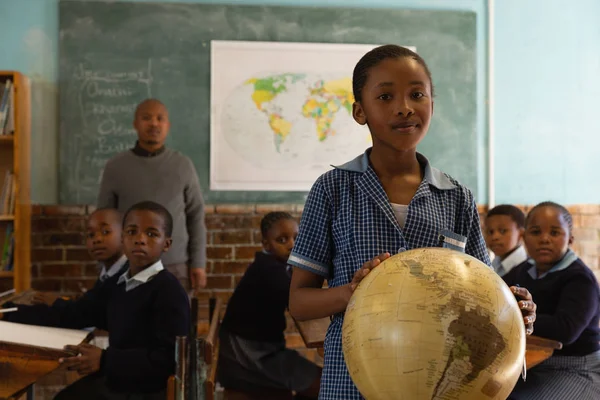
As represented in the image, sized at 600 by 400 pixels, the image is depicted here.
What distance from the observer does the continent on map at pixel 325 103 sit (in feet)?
15.3

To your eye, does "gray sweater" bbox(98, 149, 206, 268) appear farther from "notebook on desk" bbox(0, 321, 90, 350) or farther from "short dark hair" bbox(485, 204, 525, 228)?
"short dark hair" bbox(485, 204, 525, 228)

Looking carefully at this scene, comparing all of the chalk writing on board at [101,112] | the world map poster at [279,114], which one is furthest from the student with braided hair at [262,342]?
the chalk writing on board at [101,112]

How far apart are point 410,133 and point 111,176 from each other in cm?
289

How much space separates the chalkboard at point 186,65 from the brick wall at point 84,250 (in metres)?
0.10

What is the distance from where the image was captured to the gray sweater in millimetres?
3773

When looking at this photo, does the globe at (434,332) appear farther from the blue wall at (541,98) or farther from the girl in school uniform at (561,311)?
the blue wall at (541,98)

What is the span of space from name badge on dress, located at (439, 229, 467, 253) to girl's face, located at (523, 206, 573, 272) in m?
1.60

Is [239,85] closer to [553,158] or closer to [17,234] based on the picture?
[17,234]

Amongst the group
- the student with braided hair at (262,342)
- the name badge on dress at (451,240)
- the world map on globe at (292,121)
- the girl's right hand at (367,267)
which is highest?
the world map on globe at (292,121)

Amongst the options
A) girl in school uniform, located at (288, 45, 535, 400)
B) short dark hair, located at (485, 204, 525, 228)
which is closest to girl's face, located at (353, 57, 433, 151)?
girl in school uniform, located at (288, 45, 535, 400)

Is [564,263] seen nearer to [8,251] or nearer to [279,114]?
[279,114]

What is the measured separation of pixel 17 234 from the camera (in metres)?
4.23

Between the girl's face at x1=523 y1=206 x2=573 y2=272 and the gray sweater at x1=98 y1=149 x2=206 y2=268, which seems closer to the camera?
the girl's face at x1=523 y1=206 x2=573 y2=272

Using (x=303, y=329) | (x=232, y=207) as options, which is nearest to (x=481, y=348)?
(x=303, y=329)
